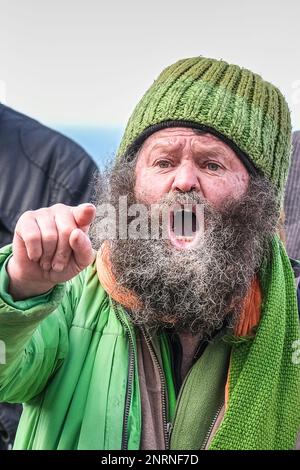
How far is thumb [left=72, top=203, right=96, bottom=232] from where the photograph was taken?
1568mm

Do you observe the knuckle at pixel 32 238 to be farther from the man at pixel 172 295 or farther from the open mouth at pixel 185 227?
the open mouth at pixel 185 227

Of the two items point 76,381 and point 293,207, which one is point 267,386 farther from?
point 293,207

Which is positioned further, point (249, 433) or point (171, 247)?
point (171, 247)

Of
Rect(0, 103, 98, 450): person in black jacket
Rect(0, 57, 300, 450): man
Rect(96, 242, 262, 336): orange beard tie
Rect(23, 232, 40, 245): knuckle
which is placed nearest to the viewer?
Rect(23, 232, 40, 245): knuckle

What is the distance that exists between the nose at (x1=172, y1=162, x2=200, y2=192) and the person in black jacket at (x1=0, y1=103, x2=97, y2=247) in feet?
3.04

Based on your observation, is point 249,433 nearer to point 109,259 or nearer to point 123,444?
point 123,444

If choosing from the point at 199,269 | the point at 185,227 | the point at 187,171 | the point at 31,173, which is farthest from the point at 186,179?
the point at 31,173

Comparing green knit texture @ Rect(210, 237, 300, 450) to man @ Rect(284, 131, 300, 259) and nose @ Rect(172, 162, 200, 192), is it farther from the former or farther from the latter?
man @ Rect(284, 131, 300, 259)

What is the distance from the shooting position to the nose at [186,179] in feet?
6.86

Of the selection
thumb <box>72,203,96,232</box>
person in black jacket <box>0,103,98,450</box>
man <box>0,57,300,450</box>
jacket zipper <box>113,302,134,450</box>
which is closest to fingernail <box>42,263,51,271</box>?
man <box>0,57,300,450</box>

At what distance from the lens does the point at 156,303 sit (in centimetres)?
208

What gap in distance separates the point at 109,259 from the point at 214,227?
1.05 feet

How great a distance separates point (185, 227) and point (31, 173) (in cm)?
114
